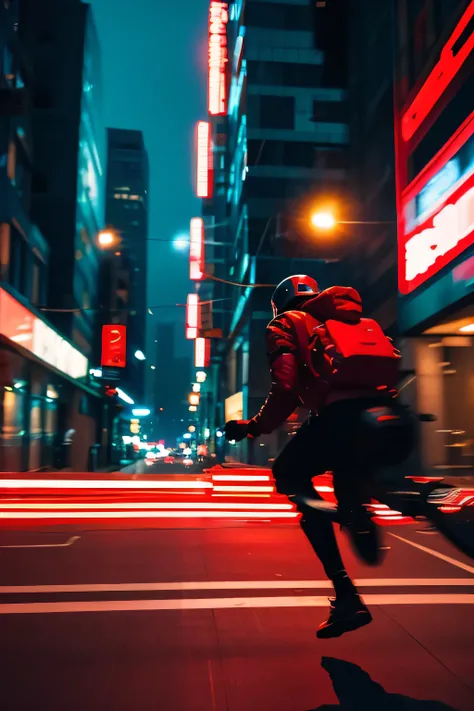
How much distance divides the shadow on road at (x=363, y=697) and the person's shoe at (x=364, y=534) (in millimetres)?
585

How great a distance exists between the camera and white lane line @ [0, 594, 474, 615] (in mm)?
4418

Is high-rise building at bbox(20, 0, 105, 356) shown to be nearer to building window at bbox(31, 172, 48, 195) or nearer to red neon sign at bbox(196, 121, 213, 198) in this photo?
building window at bbox(31, 172, 48, 195)

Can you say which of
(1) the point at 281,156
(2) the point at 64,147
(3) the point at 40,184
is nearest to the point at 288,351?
(3) the point at 40,184

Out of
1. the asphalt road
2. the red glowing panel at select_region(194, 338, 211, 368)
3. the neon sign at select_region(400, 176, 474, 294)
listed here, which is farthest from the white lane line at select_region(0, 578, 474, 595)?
the red glowing panel at select_region(194, 338, 211, 368)

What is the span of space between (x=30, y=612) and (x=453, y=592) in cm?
324

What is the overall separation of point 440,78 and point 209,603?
13.4m

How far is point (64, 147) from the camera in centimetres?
3412

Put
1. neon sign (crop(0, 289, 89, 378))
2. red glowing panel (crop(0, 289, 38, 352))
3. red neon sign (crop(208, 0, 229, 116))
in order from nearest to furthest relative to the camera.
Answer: red glowing panel (crop(0, 289, 38, 352)), neon sign (crop(0, 289, 89, 378)), red neon sign (crop(208, 0, 229, 116))

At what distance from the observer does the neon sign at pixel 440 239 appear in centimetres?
1224

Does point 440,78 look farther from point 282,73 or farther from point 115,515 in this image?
point 282,73

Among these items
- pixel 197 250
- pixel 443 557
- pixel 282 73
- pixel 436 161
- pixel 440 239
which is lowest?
pixel 443 557

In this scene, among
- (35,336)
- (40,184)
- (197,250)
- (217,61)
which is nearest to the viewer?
(35,336)

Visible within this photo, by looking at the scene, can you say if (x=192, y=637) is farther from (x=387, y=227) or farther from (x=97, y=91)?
(x=97, y=91)

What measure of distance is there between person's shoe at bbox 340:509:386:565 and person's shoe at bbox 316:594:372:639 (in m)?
0.29
